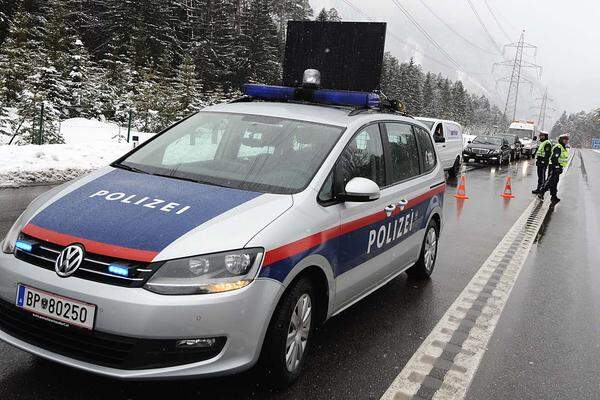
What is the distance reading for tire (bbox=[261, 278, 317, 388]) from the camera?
10.2 feet

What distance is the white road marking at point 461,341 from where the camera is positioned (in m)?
3.58

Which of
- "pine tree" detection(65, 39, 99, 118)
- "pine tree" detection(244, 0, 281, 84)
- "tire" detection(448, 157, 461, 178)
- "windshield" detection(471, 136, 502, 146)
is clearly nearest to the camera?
"tire" detection(448, 157, 461, 178)

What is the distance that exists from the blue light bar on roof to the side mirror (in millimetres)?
1371

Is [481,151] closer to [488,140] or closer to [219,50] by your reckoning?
[488,140]

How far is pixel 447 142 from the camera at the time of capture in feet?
62.3

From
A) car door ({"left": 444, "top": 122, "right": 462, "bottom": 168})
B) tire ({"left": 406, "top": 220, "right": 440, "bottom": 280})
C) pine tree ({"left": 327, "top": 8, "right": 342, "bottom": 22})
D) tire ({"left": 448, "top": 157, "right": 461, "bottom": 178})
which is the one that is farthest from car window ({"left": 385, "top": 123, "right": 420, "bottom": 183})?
pine tree ({"left": 327, "top": 8, "right": 342, "bottom": 22})

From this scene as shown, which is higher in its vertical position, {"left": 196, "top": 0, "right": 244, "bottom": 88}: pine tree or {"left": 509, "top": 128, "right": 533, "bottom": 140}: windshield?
{"left": 196, "top": 0, "right": 244, "bottom": 88}: pine tree

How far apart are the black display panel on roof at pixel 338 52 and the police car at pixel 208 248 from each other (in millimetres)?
4463

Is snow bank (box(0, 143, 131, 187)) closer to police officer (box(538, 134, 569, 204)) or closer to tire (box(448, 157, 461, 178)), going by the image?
police officer (box(538, 134, 569, 204))

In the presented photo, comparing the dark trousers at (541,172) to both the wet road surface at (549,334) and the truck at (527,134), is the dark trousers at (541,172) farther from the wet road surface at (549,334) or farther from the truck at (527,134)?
the truck at (527,134)

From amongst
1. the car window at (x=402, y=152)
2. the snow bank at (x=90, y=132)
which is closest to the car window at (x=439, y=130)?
the snow bank at (x=90, y=132)

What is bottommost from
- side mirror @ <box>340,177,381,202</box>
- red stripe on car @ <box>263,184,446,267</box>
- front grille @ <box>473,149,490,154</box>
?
red stripe on car @ <box>263,184,446,267</box>

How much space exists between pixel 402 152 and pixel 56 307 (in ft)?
11.2

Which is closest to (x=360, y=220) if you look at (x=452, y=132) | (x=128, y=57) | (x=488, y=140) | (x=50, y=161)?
(x=50, y=161)
